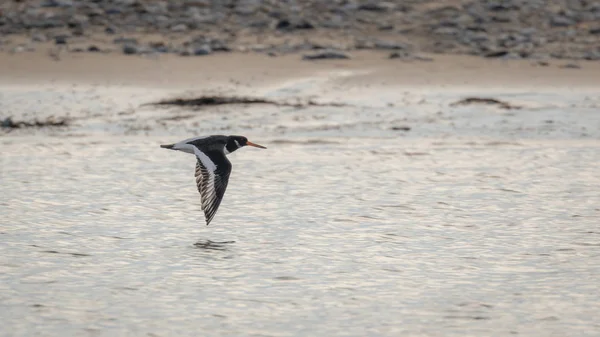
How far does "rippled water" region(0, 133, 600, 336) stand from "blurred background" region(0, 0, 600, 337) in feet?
0.09

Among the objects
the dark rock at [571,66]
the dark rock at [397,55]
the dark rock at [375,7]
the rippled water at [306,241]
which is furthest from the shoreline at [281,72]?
the dark rock at [375,7]

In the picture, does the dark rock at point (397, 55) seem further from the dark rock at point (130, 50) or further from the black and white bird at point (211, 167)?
the black and white bird at point (211, 167)

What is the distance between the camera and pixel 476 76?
53.0ft

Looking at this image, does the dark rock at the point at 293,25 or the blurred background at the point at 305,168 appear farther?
the dark rock at the point at 293,25

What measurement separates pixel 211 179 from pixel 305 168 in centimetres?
282

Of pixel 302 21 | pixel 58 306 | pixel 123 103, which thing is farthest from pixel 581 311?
pixel 302 21

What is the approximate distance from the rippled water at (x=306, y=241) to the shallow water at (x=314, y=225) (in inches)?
0.9

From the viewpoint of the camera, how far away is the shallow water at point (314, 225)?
681 cm

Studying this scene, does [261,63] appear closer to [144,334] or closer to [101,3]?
[101,3]

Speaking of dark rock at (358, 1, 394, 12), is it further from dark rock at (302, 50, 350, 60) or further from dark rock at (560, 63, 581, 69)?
dark rock at (560, 63, 581, 69)

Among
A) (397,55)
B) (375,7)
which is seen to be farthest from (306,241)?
(375,7)

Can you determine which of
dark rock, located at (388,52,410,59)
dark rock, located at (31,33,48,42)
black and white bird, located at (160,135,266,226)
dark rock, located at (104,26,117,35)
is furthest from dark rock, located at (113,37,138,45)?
black and white bird, located at (160,135,266,226)

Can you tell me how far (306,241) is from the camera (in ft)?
28.5

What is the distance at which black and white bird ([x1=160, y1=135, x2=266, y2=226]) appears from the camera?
895cm
